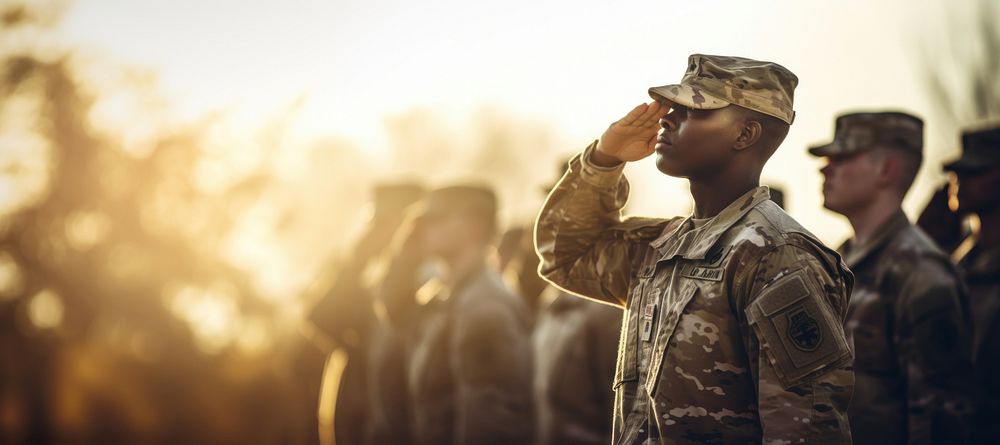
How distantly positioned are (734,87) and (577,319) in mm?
4049

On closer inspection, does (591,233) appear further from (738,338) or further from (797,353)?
(797,353)

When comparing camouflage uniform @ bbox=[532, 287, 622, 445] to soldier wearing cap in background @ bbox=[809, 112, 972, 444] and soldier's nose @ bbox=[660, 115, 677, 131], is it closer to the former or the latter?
soldier wearing cap in background @ bbox=[809, 112, 972, 444]

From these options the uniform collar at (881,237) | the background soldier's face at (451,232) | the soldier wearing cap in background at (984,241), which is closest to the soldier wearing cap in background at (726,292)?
the uniform collar at (881,237)

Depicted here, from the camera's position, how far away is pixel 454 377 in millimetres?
7121

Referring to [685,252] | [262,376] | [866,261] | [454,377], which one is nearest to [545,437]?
[454,377]

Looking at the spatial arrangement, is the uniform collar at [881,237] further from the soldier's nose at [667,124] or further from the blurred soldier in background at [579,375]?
the soldier's nose at [667,124]

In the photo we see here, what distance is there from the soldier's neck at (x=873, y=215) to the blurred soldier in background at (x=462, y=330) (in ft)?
7.85

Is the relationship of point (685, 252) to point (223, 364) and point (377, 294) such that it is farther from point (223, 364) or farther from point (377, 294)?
point (223, 364)

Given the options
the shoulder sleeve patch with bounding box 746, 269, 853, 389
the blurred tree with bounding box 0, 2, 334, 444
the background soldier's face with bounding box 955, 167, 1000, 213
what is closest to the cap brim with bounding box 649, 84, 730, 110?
the shoulder sleeve patch with bounding box 746, 269, 853, 389

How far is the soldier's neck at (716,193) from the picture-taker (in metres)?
3.36

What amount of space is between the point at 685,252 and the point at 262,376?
19875 millimetres

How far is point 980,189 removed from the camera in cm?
630

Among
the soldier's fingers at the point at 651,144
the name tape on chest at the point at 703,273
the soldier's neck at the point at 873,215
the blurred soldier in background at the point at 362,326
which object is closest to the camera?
the name tape on chest at the point at 703,273

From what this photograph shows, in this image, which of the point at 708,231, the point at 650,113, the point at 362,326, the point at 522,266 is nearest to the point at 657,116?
the point at 650,113
